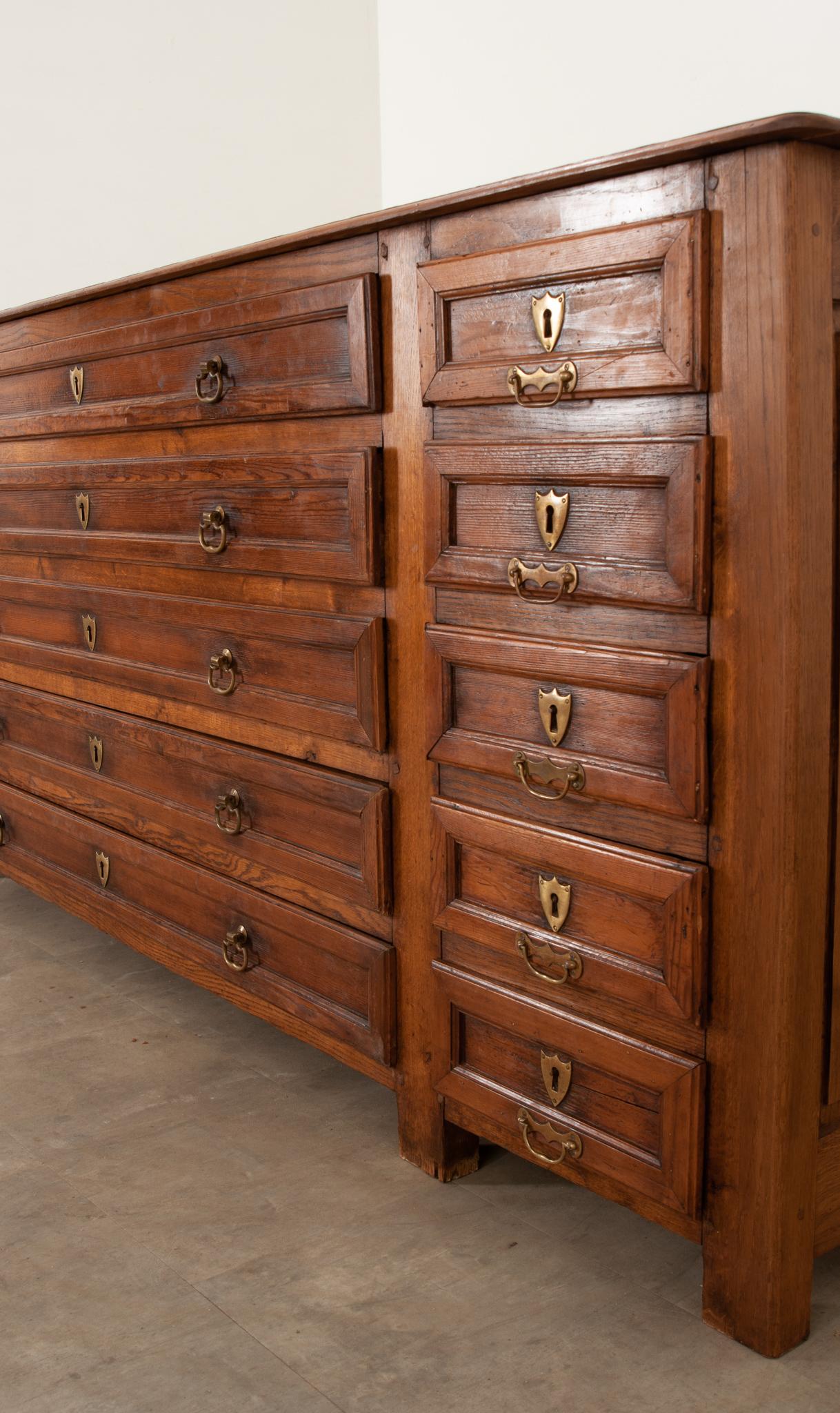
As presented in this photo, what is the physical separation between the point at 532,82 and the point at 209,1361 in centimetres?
283

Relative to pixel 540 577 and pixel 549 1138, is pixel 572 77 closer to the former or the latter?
pixel 540 577

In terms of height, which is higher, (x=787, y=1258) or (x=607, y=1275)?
(x=787, y=1258)

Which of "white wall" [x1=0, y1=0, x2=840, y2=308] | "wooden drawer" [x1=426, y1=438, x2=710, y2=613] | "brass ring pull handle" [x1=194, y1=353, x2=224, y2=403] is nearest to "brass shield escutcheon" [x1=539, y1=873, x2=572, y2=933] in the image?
"wooden drawer" [x1=426, y1=438, x2=710, y2=613]

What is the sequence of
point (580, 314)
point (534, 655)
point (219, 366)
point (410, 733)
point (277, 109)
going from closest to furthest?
point (580, 314)
point (534, 655)
point (410, 733)
point (219, 366)
point (277, 109)

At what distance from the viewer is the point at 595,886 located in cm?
160

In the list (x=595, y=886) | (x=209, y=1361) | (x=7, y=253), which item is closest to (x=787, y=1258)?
(x=595, y=886)

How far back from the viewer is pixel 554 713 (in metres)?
1.60

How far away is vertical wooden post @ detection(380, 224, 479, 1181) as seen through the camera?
5.74 feet

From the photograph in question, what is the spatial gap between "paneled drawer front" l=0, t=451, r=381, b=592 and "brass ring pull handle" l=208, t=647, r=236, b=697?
0.14m

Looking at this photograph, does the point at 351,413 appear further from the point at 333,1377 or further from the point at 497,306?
the point at 333,1377

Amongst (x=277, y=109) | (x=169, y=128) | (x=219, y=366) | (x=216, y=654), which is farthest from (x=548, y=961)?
(x=277, y=109)

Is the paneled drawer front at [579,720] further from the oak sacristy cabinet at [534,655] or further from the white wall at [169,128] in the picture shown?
the white wall at [169,128]

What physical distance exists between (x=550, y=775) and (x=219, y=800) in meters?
0.78

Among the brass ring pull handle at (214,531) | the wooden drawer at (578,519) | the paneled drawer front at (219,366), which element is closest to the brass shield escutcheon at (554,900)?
the wooden drawer at (578,519)
